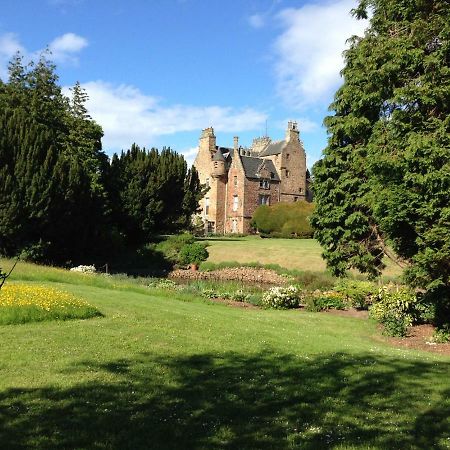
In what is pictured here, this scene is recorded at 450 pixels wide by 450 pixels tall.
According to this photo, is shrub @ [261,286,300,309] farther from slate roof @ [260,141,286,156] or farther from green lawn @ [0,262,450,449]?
slate roof @ [260,141,286,156]

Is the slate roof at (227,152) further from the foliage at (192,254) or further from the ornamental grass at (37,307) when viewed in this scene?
the ornamental grass at (37,307)

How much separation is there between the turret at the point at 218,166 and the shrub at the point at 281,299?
147 feet

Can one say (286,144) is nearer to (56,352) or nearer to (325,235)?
(325,235)

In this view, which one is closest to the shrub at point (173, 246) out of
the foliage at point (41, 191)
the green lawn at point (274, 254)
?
the green lawn at point (274, 254)

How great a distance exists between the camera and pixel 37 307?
11.6m

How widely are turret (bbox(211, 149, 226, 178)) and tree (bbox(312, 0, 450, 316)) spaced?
4749cm

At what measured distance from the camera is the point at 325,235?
1956 centimetres

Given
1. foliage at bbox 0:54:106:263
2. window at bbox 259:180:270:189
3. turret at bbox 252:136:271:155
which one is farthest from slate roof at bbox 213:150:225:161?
foliage at bbox 0:54:106:263

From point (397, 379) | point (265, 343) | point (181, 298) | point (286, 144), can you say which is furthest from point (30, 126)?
point (286, 144)

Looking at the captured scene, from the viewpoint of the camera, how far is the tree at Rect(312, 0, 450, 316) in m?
12.4

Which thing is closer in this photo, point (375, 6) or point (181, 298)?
point (375, 6)

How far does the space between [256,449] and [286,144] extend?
62638 millimetres

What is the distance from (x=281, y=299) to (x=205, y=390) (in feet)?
44.4

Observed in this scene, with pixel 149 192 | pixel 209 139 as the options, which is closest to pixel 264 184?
pixel 209 139
